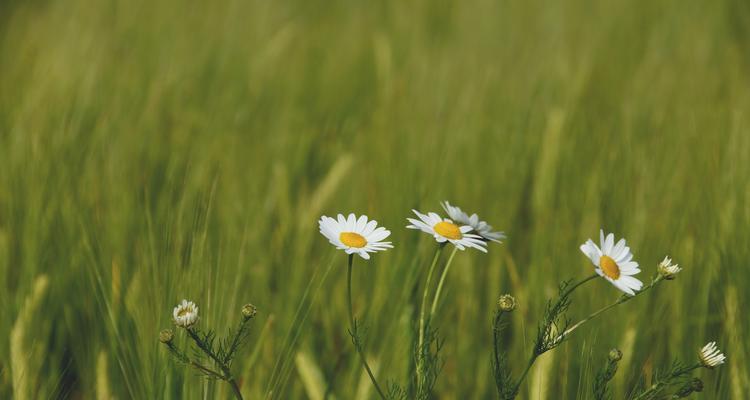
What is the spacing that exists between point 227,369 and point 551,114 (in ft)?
2.77

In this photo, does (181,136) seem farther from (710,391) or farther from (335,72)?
(710,391)

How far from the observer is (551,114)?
3.90ft

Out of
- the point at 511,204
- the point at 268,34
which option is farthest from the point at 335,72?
the point at 511,204

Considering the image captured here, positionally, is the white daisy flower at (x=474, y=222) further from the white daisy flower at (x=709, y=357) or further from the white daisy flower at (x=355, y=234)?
the white daisy flower at (x=709, y=357)

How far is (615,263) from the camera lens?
58 centimetres

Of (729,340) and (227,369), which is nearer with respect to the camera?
(227,369)

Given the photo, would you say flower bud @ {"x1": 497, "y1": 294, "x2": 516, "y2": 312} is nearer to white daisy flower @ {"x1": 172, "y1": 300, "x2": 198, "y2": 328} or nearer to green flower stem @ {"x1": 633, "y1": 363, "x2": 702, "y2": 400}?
green flower stem @ {"x1": 633, "y1": 363, "x2": 702, "y2": 400}

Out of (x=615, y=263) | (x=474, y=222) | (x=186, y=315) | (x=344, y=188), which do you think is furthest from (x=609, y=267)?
(x=344, y=188)

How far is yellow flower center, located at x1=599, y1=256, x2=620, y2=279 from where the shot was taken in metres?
0.55

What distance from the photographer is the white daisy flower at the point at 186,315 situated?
1.69ft

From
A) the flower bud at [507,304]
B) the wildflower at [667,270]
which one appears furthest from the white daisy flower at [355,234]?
the wildflower at [667,270]

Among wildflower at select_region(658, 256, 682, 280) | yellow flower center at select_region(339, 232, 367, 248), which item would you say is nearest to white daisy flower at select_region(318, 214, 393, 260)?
yellow flower center at select_region(339, 232, 367, 248)

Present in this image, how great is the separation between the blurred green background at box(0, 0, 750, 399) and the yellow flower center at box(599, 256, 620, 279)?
8 centimetres

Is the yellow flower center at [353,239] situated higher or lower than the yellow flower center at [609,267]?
lower
